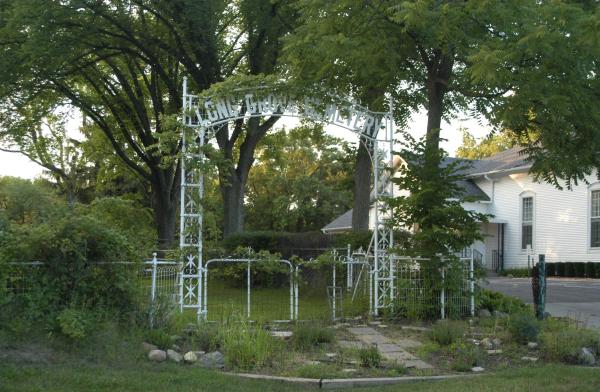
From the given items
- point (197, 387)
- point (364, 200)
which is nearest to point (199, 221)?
point (197, 387)

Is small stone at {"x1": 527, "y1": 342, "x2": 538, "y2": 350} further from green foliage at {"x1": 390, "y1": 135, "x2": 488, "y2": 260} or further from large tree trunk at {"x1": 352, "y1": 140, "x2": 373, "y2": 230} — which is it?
large tree trunk at {"x1": 352, "y1": 140, "x2": 373, "y2": 230}

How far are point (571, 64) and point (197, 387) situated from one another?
26.2 ft

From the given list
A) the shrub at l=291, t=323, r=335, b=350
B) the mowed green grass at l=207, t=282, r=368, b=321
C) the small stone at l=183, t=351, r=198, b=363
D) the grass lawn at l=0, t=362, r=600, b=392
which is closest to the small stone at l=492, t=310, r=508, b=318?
the mowed green grass at l=207, t=282, r=368, b=321

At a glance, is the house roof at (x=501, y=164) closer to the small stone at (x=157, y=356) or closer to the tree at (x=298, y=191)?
the tree at (x=298, y=191)

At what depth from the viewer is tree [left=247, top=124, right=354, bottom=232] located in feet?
163

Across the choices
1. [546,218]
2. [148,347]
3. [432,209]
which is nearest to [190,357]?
[148,347]

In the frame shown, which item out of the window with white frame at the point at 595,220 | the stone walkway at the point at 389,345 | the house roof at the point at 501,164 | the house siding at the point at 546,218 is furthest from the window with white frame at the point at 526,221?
the stone walkway at the point at 389,345

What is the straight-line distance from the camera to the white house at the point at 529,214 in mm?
28406

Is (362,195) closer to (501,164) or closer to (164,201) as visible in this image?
(164,201)

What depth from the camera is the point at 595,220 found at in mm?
28109

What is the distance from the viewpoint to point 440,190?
1267 cm

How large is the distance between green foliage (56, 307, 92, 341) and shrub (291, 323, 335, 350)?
115 inches

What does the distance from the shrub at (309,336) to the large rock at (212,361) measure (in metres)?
1.35

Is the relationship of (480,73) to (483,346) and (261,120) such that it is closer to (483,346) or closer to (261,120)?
(483,346)
